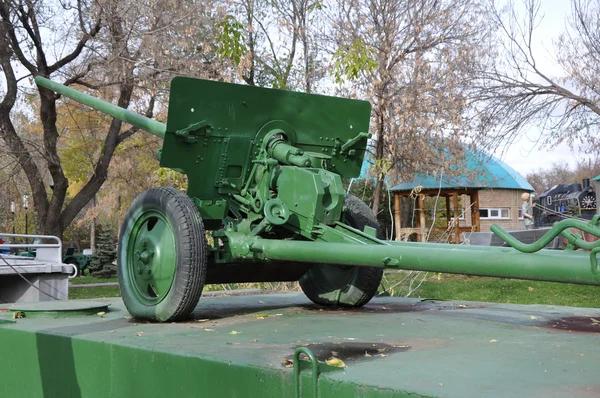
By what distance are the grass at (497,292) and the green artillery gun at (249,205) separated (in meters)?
6.24

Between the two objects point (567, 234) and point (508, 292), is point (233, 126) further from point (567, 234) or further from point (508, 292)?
point (508, 292)

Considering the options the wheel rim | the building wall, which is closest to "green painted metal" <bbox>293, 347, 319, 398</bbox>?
the wheel rim

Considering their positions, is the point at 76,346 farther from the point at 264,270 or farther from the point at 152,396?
the point at 264,270

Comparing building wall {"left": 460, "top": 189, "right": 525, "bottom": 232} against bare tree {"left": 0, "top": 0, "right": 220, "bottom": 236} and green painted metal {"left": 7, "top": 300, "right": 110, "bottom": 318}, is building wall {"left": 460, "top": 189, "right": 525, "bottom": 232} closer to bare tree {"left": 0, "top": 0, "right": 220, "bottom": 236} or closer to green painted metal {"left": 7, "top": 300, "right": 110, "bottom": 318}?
bare tree {"left": 0, "top": 0, "right": 220, "bottom": 236}

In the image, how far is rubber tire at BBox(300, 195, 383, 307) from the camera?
197 inches

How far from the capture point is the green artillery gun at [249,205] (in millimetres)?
4355

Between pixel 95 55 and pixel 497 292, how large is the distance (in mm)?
8962

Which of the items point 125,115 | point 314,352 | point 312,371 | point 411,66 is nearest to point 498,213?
point 411,66

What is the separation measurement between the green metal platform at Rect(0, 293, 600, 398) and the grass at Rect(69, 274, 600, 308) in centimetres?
688

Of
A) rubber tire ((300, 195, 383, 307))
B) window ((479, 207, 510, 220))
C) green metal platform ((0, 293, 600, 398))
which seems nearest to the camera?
green metal platform ((0, 293, 600, 398))

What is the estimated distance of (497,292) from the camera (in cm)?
1402

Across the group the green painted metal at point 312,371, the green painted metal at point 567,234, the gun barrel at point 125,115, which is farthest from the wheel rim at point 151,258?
the green painted metal at point 567,234

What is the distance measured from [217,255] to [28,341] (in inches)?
50.5

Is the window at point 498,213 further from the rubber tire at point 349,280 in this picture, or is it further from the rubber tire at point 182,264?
the rubber tire at point 182,264
